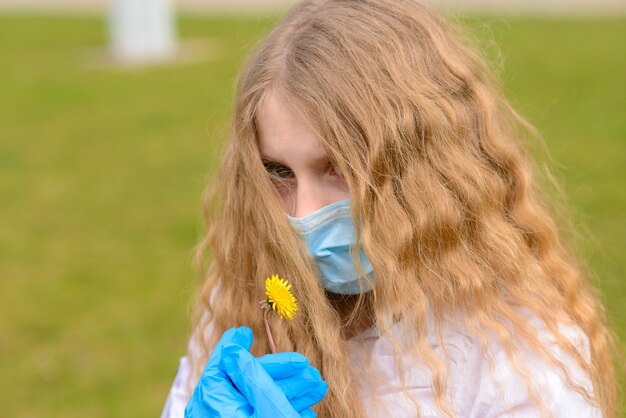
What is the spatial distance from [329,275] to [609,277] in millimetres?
2629

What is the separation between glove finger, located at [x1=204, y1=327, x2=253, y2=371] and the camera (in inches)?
70.3

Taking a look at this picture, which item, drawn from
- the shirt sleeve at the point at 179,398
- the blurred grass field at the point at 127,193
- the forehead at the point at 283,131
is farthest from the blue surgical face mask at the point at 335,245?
the blurred grass field at the point at 127,193

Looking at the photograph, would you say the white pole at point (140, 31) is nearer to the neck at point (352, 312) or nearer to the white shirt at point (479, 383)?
the neck at point (352, 312)

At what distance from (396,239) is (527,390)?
0.38 meters

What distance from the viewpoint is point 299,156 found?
182 cm

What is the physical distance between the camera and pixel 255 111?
193 cm

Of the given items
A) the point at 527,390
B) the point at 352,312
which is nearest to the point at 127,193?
the point at 352,312

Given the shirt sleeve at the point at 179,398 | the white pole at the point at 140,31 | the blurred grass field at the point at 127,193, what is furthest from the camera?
the white pole at the point at 140,31

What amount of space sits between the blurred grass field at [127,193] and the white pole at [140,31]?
0.51 metres

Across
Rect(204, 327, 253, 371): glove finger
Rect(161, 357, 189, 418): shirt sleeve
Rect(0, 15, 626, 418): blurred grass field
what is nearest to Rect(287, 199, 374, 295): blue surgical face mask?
Rect(204, 327, 253, 371): glove finger

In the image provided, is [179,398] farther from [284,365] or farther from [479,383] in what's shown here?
[479,383]

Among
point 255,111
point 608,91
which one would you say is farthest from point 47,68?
point 255,111

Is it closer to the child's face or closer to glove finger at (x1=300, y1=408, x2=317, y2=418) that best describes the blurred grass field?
the child's face

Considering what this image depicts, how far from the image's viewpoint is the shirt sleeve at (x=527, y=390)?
5.74 ft
